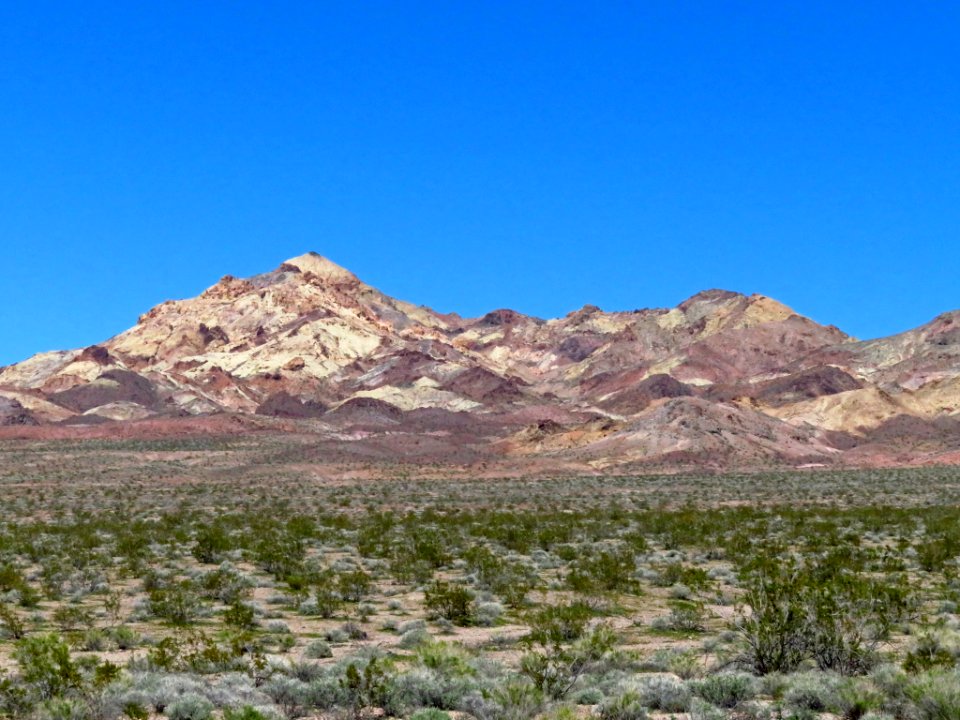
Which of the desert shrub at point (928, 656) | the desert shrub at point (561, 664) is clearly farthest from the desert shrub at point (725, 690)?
the desert shrub at point (928, 656)

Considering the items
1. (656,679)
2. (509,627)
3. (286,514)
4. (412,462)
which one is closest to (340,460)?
(412,462)

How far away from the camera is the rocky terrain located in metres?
94.0

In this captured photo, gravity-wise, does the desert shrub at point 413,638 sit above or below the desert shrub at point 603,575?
below

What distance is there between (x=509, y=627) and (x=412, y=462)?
73.0m

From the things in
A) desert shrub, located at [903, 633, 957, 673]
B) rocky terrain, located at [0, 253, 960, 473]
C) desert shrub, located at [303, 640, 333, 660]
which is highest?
rocky terrain, located at [0, 253, 960, 473]

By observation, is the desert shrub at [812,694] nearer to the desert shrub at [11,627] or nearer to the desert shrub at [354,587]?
the desert shrub at [354,587]

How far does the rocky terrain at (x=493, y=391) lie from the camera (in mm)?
94000

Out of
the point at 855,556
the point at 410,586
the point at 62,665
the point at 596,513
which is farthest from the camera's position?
the point at 596,513

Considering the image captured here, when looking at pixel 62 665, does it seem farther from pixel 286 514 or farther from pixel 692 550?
pixel 286 514

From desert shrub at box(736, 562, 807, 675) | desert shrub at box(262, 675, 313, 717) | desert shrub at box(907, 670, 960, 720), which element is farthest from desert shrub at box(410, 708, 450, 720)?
desert shrub at box(907, 670, 960, 720)

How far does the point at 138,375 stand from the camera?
15250cm

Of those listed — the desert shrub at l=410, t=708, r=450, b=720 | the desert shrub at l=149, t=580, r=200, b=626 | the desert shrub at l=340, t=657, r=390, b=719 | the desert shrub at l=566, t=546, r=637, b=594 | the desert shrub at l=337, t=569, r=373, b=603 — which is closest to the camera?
Answer: the desert shrub at l=410, t=708, r=450, b=720

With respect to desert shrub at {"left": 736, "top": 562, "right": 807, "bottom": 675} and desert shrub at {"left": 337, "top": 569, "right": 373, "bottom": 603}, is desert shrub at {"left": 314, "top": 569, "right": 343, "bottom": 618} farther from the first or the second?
desert shrub at {"left": 736, "top": 562, "right": 807, "bottom": 675}

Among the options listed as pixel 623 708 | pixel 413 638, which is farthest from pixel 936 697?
pixel 413 638
